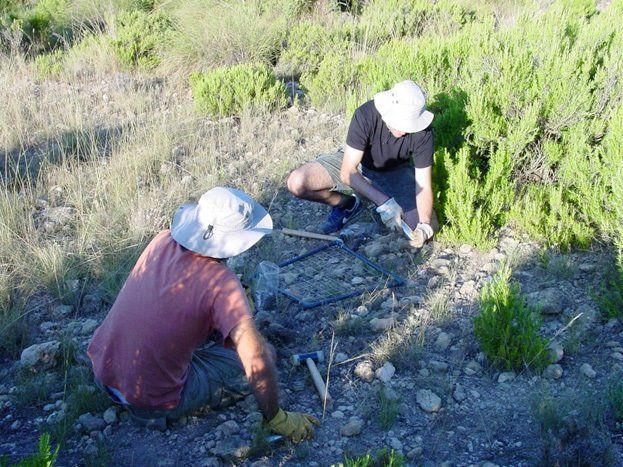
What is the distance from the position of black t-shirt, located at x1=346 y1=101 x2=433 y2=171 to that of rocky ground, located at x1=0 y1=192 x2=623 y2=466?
84 cm

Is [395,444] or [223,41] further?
[223,41]

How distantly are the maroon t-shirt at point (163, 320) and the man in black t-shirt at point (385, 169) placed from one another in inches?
83.8

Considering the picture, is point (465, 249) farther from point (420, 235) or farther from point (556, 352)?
point (556, 352)

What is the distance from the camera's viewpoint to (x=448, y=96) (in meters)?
5.57

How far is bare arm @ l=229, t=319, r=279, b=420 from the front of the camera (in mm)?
2727

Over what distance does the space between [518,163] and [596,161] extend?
66 cm

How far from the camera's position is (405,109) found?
14.8 feet

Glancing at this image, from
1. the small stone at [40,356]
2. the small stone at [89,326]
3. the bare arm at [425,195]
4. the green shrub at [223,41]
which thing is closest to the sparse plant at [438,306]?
the bare arm at [425,195]

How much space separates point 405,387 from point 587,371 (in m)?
0.92

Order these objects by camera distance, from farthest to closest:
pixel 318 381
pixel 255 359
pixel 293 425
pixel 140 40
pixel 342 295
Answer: pixel 140 40
pixel 342 295
pixel 318 381
pixel 293 425
pixel 255 359

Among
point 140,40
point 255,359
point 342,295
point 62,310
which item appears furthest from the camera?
point 140,40

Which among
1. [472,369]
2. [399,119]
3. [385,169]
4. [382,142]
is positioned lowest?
[472,369]

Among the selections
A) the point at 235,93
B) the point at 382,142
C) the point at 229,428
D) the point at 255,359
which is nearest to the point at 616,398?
the point at 255,359

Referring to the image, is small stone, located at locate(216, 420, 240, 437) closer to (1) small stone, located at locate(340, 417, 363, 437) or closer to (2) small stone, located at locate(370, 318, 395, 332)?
(1) small stone, located at locate(340, 417, 363, 437)
